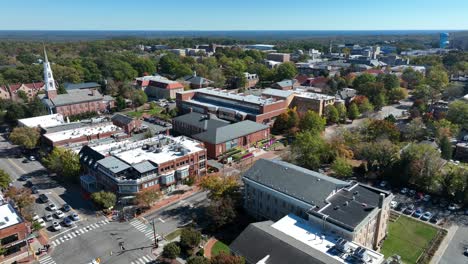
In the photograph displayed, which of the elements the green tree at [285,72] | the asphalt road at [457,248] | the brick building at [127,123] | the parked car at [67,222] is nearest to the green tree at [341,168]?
the asphalt road at [457,248]

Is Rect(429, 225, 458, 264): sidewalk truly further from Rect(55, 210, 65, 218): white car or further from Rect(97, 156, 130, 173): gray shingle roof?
Rect(55, 210, 65, 218): white car

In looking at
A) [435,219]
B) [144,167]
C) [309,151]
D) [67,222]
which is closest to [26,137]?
[67,222]

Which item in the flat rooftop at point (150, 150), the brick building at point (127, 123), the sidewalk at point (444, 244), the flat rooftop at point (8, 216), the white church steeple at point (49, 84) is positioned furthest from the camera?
the white church steeple at point (49, 84)

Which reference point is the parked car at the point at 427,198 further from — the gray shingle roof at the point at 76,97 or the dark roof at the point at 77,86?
the dark roof at the point at 77,86

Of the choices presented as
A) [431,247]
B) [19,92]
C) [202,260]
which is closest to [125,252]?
[202,260]

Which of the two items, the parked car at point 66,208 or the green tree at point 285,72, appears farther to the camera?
the green tree at point 285,72

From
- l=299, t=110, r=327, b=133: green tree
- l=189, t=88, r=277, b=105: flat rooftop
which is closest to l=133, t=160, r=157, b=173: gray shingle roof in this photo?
l=299, t=110, r=327, b=133: green tree

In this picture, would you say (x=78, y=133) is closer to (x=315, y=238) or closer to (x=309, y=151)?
(x=309, y=151)
